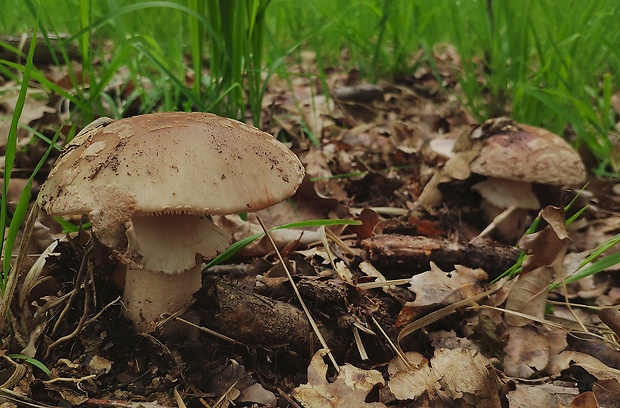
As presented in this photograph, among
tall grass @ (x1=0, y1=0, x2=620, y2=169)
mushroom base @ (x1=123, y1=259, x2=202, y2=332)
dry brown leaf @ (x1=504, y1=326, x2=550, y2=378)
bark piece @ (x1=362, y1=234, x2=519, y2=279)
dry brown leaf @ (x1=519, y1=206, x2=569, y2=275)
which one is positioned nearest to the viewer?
mushroom base @ (x1=123, y1=259, x2=202, y2=332)

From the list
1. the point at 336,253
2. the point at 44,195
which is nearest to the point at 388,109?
the point at 336,253

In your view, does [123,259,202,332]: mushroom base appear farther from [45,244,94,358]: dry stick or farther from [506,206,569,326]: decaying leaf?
[506,206,569,326]: decaying leaf

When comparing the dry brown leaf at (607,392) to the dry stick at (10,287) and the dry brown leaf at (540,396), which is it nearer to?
the dry brown leaf at (540,396)

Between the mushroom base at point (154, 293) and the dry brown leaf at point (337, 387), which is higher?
the mushroom base at point (154, 293)

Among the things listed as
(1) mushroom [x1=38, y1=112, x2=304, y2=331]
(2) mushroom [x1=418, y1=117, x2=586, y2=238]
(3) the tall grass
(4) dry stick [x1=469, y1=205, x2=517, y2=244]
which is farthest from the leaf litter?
(3) the tall grass

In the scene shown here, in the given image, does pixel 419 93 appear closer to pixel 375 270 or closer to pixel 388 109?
pixel 388 109

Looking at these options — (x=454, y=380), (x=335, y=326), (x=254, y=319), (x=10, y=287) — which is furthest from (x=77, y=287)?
(x=454, y=380)

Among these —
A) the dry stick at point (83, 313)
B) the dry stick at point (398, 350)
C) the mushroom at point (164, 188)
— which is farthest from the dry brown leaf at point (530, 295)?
the dry stick at point (83, 313)

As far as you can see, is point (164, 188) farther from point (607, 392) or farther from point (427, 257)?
point (607, 392)
